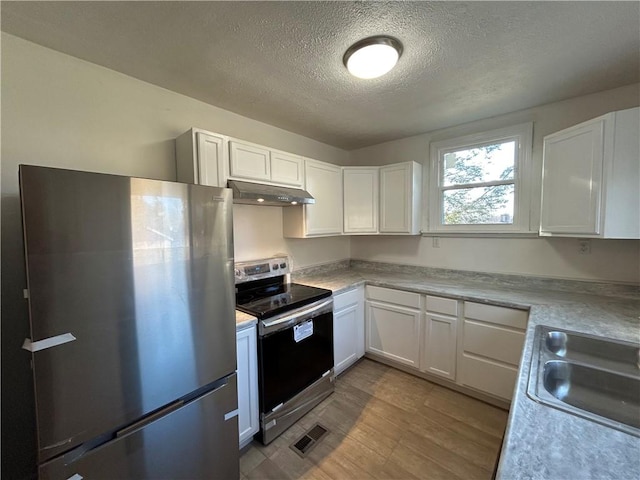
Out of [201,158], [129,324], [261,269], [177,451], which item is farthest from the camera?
[261,269]

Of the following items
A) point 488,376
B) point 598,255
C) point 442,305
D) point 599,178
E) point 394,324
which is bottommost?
point 488,376

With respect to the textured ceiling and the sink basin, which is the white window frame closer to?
the textured ceiling

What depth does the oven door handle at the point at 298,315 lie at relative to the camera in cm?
176

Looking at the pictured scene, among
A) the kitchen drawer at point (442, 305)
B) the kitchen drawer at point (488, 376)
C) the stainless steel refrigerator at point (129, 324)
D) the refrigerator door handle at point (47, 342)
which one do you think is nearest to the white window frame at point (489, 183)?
the kitchen drawer at point (442, 305)

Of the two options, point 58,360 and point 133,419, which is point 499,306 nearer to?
point 133,419

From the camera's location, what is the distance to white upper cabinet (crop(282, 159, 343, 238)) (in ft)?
8.28

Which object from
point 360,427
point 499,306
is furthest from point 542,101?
point 360,427

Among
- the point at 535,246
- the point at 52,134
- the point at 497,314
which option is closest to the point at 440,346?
the point at 497,314

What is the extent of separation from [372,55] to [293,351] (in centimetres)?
194

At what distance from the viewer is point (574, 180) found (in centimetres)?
178

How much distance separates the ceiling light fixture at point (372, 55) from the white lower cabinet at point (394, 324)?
1845 mm

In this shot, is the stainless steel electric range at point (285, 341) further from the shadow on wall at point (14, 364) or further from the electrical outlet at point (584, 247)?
the electrical outlet at point (584, 247)

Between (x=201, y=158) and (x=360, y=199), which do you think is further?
(x=360, y=199)

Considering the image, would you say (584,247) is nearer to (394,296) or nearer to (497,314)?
(497,314)
